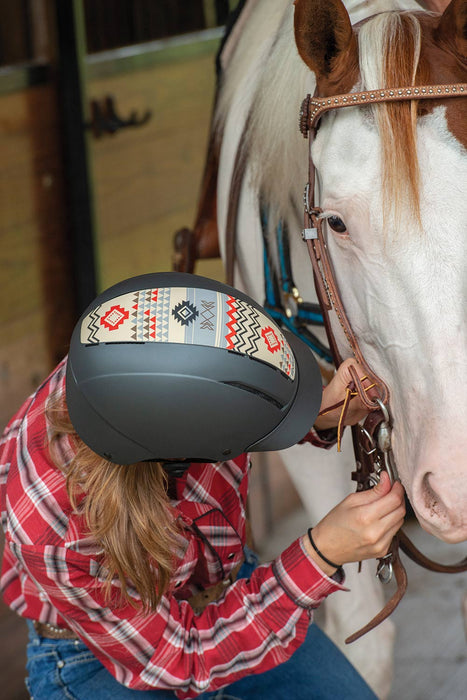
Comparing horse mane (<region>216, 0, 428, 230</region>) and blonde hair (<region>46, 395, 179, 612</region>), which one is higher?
horse mane (<region>216, 0, 428, 230</region>)

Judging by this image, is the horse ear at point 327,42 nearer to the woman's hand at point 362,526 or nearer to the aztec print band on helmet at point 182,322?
the aztec print band on helmet at point 182,322

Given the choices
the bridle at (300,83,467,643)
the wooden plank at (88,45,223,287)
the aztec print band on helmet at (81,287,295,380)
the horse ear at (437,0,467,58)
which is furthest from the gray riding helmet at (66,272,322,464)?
the wooden plank at (88,45,223,287)

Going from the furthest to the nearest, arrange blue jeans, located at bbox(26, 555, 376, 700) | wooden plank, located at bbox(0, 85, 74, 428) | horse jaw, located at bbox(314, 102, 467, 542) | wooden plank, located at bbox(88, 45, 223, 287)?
wooden plank, located at bbox(88, 45, 223, 287), wooden plank, located at bbox(0, 85, 74, 428), blue jeans, located at bbox(26, 555, 376, 700), horse jaw, located at bbox(314, 102, 467, 542)

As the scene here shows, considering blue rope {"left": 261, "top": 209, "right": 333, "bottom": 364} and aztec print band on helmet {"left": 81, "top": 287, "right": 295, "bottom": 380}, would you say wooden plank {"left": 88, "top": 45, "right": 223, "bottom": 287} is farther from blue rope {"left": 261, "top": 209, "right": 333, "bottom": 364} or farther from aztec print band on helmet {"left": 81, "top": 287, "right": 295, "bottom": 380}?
aztec print band on helmet {"left": 81, "top": 287, "right": 295, "bottom": 380}

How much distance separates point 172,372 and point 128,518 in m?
0.22

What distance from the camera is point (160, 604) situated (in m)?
1.13

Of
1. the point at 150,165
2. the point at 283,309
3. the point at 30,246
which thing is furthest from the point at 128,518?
the point at 150,165

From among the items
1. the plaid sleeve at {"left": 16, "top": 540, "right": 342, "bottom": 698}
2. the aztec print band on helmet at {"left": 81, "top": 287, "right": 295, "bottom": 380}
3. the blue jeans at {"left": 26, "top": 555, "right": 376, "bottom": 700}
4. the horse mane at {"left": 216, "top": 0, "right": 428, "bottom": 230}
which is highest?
the horse mane at {"left": 216, "top": 0, "right": 428, "bottom": 230}

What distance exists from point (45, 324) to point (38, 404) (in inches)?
70.5

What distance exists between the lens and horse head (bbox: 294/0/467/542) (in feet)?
3.08

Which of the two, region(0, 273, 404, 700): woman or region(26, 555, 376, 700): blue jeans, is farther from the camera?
region(26, 555, 376, 700): blue jeans

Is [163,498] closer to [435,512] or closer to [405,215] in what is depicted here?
[435,512]

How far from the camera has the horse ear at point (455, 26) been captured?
0.99 m

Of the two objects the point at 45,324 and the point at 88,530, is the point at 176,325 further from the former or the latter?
the point at 45,324
